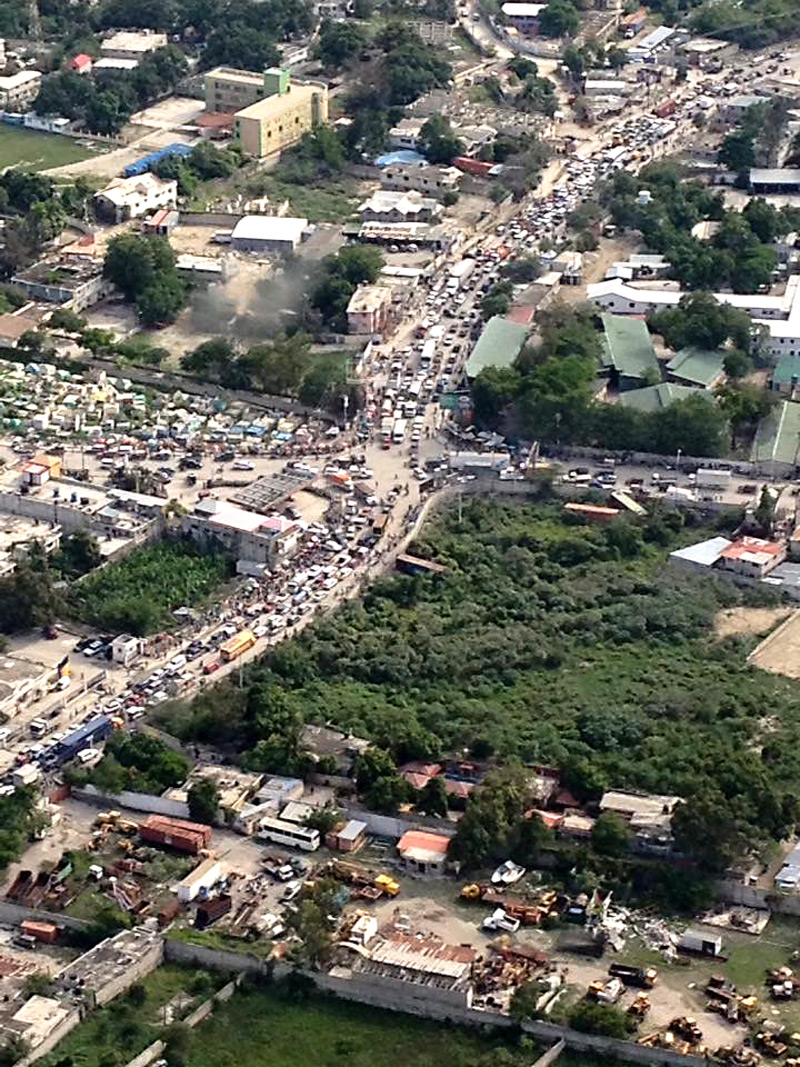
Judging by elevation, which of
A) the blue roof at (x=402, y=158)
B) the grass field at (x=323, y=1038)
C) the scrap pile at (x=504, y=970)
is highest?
the blue roof at (x=402, y=158)

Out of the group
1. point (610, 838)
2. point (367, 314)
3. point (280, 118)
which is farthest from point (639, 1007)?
point (280, 118)

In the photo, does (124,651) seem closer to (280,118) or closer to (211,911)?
(211,911)

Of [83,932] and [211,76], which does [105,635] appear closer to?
[83,932]

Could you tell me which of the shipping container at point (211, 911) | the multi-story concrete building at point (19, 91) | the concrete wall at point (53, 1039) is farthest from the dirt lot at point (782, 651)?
the multi-story concrete building at point (19, 91)

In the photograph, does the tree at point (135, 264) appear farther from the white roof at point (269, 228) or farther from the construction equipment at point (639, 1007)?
the construction equipment at point (639, 1007)

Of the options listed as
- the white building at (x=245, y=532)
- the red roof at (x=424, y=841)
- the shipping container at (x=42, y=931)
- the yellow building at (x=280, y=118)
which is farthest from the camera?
the yellow building at (x=280, y=118)

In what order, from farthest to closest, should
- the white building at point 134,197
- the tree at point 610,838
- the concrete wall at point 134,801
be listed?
1. the white building at point 134,197
2. the concrete wall at point 134,801
3. the tree at point 610,838

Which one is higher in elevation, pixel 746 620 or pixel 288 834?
pixel 746 620
